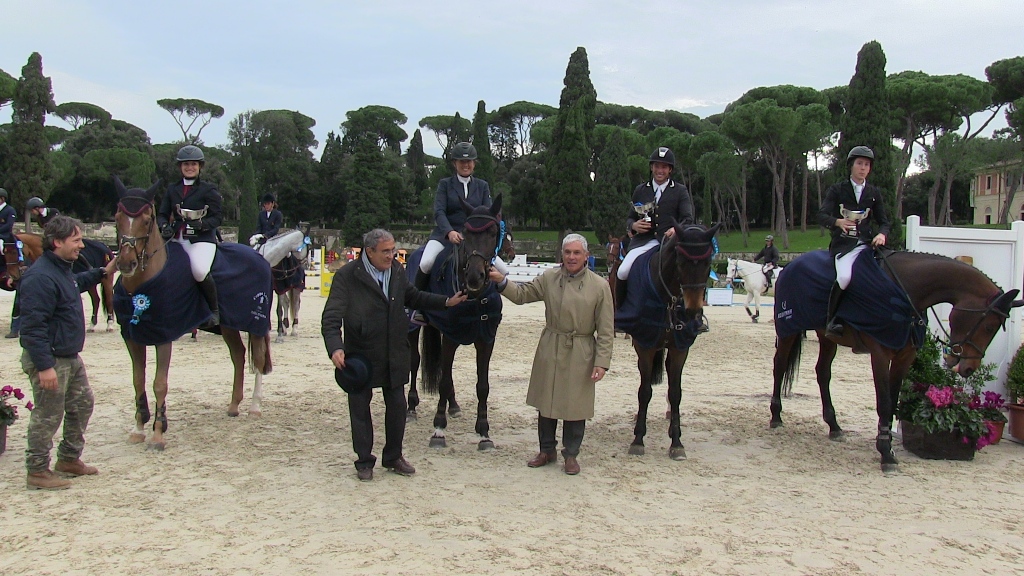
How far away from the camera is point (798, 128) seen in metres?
43.7

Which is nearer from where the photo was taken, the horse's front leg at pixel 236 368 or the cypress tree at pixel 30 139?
the horse's front leg at pixel 236 368

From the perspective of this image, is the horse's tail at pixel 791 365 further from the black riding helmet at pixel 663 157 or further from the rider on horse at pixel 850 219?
the black riding helmet at pixel 663 157

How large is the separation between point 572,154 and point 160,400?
1516 inches

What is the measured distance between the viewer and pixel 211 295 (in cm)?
644

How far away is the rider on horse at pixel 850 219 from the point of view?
623cm

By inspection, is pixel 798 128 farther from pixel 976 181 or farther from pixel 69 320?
pixel 69 320

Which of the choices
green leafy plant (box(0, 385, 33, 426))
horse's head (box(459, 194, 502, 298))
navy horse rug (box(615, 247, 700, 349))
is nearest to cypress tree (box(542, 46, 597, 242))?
navy horse rug (box(615, 247, 700, 349))

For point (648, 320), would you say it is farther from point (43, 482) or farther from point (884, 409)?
point (43, 482)

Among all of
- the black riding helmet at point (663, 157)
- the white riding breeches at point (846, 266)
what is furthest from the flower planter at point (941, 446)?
the black riding helmet at point (663, 157)

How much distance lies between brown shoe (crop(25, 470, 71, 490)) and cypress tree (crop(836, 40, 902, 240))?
26604mm

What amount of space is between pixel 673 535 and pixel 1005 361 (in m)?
4.46

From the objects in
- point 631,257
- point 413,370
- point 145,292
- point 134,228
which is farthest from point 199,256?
point 631,257

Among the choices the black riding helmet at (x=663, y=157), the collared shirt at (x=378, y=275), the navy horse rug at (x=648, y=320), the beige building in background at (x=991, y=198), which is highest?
the beige building in background at (x=991, y=198)

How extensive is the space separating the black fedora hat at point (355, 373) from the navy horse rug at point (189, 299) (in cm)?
202
